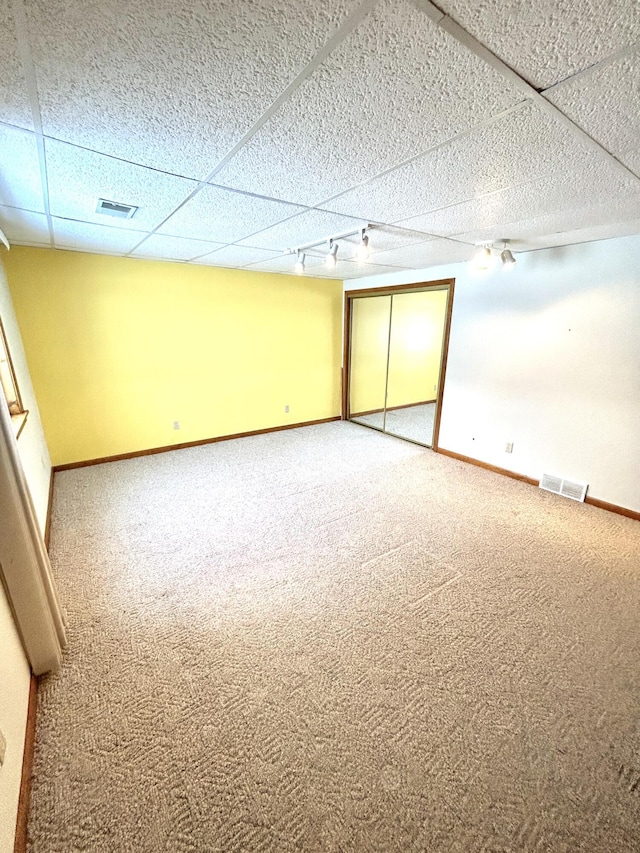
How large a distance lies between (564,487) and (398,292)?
3008 mm

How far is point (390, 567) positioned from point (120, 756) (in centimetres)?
160

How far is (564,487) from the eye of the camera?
123 inches

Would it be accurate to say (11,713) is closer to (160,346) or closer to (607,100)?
(607,100)

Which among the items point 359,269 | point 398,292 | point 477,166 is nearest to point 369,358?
point 398,292

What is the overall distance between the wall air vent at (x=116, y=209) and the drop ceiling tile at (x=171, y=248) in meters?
0.54

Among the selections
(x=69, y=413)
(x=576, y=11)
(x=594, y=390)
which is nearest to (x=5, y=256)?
(x=69, y=413)

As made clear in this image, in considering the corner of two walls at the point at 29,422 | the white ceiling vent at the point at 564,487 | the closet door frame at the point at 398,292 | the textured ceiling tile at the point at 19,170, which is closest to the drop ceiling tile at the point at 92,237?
the textured ceiling tile at the point at 19,170

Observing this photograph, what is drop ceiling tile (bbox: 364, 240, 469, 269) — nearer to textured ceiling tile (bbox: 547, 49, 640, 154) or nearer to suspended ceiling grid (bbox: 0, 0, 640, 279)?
suspended ceiling grid (bbox: 0, 0, 640, 279)

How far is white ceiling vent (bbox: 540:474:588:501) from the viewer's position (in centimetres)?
301

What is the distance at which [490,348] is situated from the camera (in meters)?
3.53

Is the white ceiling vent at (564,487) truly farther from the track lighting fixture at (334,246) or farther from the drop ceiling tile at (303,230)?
the drop ceiling tile at (303,230)

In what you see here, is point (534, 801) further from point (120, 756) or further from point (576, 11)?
point (576, 11)

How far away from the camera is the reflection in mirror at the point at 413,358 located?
5320mm

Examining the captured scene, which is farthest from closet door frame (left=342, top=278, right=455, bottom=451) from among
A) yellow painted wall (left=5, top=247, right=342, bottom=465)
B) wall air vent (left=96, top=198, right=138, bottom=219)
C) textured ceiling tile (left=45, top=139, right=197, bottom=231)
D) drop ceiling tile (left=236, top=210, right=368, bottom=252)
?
wall air vent (left=96, top=198, right=138, bottom=219)
